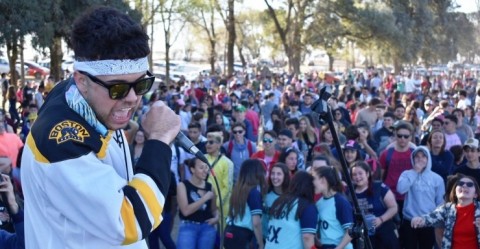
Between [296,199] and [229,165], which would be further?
[229,165]

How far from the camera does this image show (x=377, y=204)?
6.59 meters

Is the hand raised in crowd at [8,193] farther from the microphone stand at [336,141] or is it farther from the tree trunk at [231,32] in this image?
the tree trunk at [231,32]

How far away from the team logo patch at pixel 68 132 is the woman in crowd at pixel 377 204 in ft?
16.5

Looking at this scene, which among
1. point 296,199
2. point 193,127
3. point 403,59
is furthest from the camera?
point 403,59

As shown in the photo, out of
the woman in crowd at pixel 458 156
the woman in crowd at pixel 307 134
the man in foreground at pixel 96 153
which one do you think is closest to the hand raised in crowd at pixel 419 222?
the woman in crowd at pixel 458 156

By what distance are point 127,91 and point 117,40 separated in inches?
6.2

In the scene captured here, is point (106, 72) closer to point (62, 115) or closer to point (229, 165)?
point (62, 115)

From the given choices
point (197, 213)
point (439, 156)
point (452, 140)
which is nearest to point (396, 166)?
point (439, 156)

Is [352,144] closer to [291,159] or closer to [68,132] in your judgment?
[291,159]

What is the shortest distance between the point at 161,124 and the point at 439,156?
676cm

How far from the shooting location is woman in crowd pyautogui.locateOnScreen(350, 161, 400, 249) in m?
6.59

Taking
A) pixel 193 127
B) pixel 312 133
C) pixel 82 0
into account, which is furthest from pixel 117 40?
pixel 82 0

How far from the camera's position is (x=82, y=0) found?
16.9 meters

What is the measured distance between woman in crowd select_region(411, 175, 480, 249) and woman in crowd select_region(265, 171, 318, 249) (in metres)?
1.43
